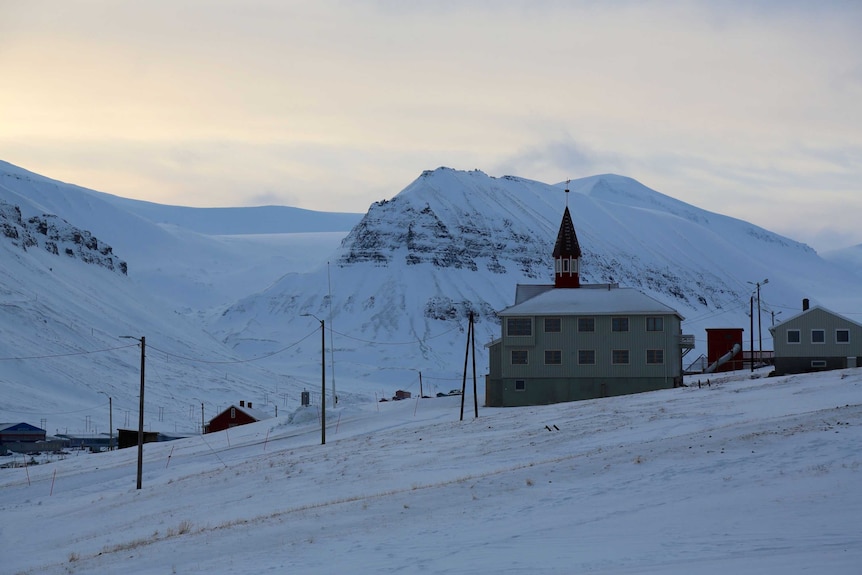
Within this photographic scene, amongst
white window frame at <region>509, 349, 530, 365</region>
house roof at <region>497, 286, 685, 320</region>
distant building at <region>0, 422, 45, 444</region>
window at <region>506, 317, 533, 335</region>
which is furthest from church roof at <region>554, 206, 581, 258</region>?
distant building at <region>0, 422, 45, 444</region>

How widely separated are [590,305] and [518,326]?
5300 millimetres

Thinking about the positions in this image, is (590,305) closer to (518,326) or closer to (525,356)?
(518,326)

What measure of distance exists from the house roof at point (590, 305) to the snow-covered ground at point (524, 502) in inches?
799

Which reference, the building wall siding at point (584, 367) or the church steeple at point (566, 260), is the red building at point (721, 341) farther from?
the building wall siding at point (584, 367)

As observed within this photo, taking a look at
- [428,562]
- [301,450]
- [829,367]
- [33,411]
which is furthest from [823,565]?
[33,411]

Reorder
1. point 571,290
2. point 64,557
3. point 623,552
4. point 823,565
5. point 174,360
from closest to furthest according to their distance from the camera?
point 823,565
point 623,552
point 64,557
point 571,290
point 174,360

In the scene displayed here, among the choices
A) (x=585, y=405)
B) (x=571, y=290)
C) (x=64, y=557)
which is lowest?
(x=64, y=557)

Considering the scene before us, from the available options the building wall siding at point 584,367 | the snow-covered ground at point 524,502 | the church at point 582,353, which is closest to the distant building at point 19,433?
the church at point 582,353

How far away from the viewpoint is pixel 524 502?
29.0 meters

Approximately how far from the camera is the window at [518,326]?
249 feet

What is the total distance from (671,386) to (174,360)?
119 m

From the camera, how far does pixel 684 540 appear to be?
2330 cm

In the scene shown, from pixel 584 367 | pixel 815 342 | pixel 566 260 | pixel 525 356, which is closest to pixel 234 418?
pixel 566 260

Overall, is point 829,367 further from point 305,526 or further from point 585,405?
point 305,526
